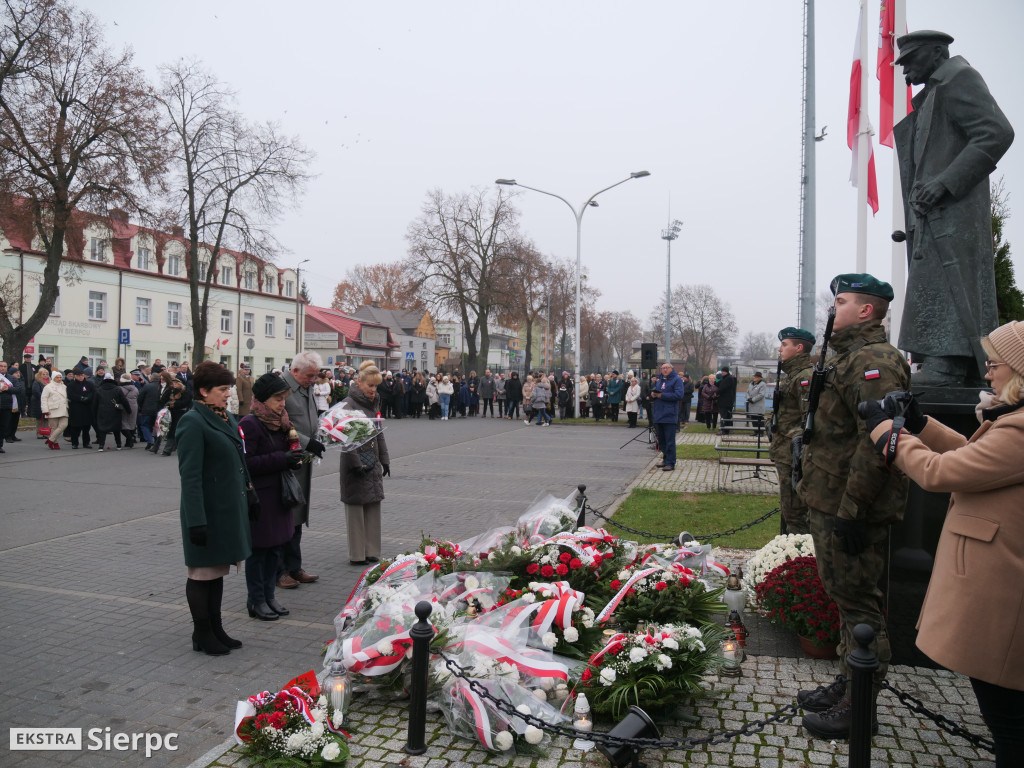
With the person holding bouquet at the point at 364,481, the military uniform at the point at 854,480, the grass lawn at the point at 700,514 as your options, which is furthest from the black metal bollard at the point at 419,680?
the grass lawn at the point at 700,514

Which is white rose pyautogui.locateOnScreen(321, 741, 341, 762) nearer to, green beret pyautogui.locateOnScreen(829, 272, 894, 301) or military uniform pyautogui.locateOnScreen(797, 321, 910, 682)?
military uniform pyautogui.locateOnScreen(797, 321, 910, 682)

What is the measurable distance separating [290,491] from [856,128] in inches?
495

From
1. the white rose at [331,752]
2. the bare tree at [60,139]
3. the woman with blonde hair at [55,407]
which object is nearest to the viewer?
the white rose at [331,752]

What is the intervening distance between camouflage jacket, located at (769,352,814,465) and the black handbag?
4.31m

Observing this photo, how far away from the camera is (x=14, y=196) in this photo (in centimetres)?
2561

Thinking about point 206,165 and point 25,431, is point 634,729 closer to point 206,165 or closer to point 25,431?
point 25,431

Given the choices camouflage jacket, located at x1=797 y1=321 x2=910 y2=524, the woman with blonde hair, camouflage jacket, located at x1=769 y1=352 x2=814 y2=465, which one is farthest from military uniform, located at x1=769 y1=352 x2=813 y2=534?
the woman with blonde hair

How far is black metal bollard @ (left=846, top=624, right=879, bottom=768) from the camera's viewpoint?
113 inches

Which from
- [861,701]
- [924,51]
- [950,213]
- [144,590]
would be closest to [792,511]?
[950,213]

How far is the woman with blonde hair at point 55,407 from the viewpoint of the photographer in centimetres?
1703

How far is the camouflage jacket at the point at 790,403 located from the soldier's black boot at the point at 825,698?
3143 mm

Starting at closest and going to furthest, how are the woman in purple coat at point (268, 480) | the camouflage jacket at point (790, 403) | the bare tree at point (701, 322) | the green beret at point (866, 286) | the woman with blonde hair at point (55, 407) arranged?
the green beret at point (866, 286), the woman in purple coat at point (268, 480), the camouflage jacket at point (790, 403), the woman with blonde hair at point (55, 407), the bare tree at point (701, 322)

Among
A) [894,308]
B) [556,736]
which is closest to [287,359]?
[894,308]

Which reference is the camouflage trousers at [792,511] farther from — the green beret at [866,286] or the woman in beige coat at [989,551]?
the woman in beige coat at [989,551]
